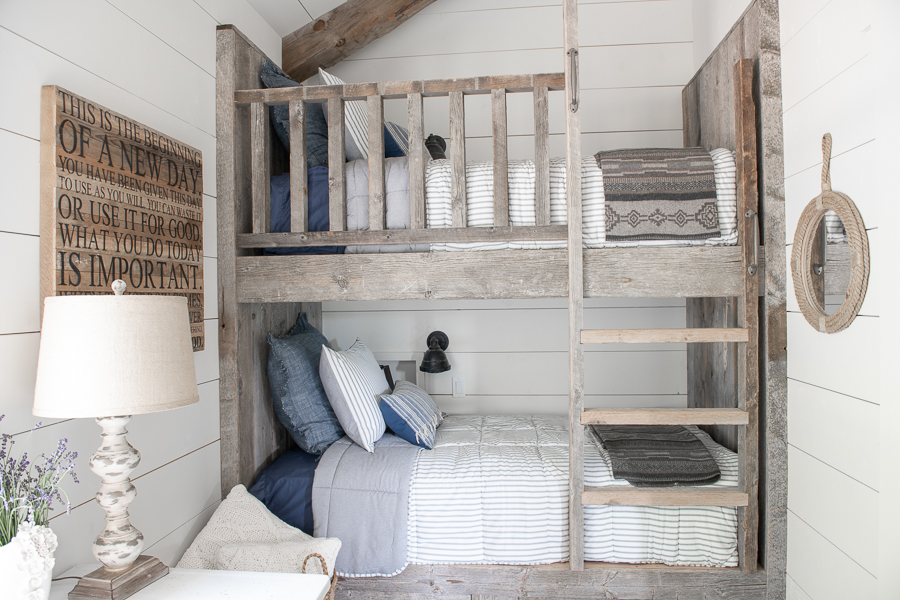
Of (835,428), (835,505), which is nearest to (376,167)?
(835,428)

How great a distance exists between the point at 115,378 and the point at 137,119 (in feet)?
3.00

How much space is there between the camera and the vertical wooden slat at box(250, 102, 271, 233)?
1948 millimetres

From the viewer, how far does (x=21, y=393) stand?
115 centimetres

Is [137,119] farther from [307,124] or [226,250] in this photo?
[307,124]

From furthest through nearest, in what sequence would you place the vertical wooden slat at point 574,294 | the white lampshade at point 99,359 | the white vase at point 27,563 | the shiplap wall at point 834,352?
the vertical wooden slat at point 574,294 < the shiplap wall at point 834,352 < the white lampshade at point 99,359 < the white vase at point 27,563

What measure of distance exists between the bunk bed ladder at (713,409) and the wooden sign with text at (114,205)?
4.30 feet

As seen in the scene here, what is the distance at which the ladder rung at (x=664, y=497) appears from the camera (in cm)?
177

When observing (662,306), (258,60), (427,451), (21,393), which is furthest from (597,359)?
(21,393)

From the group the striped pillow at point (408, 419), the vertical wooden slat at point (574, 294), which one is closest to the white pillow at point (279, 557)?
the striped pillow at point (408, 419)

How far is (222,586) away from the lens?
4.06 ft

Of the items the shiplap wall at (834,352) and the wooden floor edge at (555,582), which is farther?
the wooden floor edge at (555,582)

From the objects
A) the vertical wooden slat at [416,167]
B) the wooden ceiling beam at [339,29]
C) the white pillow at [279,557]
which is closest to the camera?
the white pillow at [279,557]

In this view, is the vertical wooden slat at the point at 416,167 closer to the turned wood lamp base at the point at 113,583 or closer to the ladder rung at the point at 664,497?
the ladder rung at the point at 664,497

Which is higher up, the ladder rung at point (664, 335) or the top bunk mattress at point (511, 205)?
the top bunk mattress at point (511, 205)
